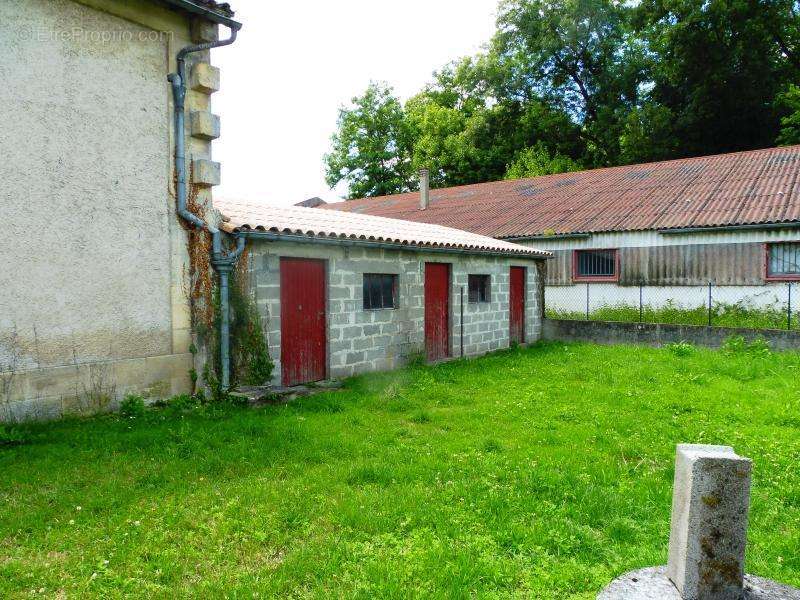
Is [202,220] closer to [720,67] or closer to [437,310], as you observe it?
[437,310]

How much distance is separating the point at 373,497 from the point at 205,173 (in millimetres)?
5262

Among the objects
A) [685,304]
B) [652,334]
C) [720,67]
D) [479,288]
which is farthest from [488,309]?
[720,67]

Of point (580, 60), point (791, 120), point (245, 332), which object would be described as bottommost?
point (245, 332)

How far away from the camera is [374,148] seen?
43094mm

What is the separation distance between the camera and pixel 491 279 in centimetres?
1375

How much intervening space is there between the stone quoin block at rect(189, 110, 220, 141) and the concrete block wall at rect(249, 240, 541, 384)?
5.22 feet

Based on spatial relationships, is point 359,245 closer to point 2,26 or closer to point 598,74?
point 2,26

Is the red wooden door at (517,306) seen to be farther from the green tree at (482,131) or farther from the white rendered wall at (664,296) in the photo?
the green tree at (482,131)

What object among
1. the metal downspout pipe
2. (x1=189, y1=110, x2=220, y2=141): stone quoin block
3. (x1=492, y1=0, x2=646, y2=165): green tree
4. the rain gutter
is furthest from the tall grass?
(x1=492, y1=0, x2=646, y2=165): green tree

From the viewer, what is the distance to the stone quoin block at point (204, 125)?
7.74 m

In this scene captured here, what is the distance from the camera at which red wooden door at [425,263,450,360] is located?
1192 cm

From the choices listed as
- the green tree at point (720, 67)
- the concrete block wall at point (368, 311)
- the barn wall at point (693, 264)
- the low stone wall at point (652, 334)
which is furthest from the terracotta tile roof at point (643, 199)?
the green tree at point (720, 67)

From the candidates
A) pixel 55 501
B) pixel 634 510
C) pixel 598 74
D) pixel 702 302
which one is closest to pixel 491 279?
pixel 702 302

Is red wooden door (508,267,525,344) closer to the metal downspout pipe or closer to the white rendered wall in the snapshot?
the white rendered wall
